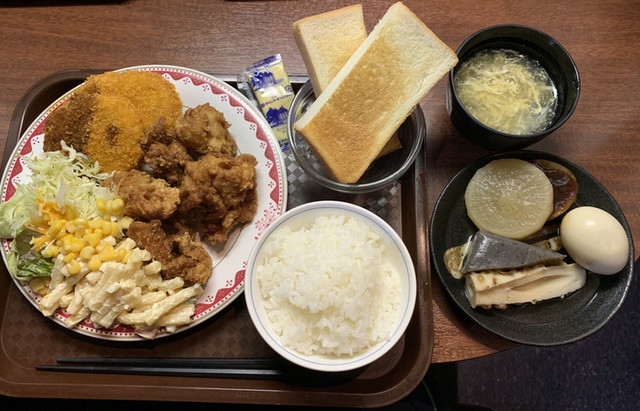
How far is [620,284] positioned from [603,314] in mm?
139

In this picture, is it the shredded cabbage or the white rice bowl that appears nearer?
the white rice bowl

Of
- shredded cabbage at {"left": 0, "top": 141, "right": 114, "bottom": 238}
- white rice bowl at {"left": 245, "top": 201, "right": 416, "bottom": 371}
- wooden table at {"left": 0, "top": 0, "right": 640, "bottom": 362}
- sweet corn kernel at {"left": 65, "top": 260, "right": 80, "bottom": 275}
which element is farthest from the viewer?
wooden table at {"left": 0, "top": 0, "right": 640, "bottom": 362}

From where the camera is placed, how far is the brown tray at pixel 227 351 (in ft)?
5.32

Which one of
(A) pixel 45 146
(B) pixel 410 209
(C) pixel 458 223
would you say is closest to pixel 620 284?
(C) pixel 458 223

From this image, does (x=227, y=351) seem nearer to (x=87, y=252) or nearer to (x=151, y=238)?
(x=151, y=238)

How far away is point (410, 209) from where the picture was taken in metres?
1.83

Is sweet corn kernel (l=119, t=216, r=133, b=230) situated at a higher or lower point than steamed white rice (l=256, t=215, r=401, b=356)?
higher

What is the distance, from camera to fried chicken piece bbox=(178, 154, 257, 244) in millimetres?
1675

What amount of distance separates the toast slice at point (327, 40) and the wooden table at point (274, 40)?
1.16ft

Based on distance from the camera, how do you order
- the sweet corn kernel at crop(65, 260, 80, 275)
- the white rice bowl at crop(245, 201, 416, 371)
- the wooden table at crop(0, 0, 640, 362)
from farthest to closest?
the wooden table at crop(0, 0, 640, 362) < the sweet corn kernel at crop(65, 260, 80, 275) < the white rice bowl at crop(245, 201, 416, 371)

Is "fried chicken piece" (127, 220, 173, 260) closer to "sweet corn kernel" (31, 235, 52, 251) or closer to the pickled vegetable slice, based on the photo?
"sweet corn kernel" (31, 235, 52, 251)

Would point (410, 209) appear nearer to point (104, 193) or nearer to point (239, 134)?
point (239, 134)

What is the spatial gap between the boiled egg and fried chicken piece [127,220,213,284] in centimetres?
136

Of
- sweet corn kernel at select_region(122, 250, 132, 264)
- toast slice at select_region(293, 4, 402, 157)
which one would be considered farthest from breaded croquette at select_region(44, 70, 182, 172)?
toast slice at select_region(293, 4, 402, 157)
